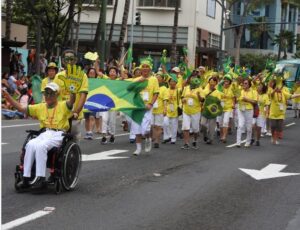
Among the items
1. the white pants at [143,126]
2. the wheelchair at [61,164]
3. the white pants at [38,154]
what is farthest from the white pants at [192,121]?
the white pants at [38,154]

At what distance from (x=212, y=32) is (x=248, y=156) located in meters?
53.6

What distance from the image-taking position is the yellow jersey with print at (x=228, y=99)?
689 inches

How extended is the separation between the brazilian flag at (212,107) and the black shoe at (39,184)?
8.41 m

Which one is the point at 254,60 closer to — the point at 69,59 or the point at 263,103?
the point at 263,103

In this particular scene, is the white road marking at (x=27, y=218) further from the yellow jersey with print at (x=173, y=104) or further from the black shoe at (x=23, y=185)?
the yellow jersey with print at (x=173, y=104)

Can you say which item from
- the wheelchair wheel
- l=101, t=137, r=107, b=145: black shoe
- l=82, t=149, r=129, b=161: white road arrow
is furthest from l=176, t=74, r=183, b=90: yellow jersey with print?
the wheelchair wheel

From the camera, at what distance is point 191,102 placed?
15289mm

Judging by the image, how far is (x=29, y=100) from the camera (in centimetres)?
2125

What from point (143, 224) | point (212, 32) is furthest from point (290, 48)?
point (143, 224)

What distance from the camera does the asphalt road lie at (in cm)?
699

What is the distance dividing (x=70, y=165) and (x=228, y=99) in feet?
32.6

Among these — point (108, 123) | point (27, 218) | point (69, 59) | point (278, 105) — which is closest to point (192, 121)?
point (108, 123)

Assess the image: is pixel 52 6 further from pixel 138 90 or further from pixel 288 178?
pixel 288 178

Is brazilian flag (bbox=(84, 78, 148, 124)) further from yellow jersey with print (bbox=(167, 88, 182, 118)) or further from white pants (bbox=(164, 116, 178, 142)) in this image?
white pants (bbox=(164, 116, 178, 142))
